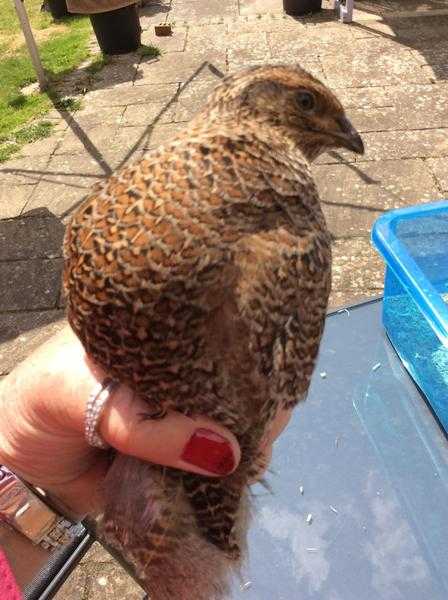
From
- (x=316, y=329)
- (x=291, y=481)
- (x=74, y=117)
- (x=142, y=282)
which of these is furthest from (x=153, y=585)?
(x=74, y=117)

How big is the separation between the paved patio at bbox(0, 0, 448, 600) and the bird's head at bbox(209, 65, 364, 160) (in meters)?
2.31

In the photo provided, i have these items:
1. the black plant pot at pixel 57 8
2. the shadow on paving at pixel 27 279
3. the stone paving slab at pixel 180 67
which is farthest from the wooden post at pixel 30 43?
the black plant pot at pixel 57 8

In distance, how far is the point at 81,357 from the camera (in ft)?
5.80

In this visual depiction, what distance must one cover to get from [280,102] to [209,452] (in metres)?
0.99

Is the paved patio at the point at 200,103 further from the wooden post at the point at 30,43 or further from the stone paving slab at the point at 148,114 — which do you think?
the wooden post at the point at 30,43

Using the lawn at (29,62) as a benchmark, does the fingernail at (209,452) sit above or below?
above

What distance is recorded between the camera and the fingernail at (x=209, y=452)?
63.6 inches

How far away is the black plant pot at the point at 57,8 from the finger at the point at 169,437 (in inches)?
423

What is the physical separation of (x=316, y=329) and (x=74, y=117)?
6.34 metres

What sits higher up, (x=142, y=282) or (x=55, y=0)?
(x=142, y=282)

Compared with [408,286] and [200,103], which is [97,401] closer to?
[408,286]

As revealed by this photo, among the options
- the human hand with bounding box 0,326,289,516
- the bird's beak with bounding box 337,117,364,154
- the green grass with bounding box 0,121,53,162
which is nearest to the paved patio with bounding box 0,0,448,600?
the green grass with bounding box 0,121,53,162

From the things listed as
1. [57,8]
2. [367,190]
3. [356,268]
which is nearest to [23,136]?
[367,190]

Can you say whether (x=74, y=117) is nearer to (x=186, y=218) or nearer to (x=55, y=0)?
(x=55, y=0)
